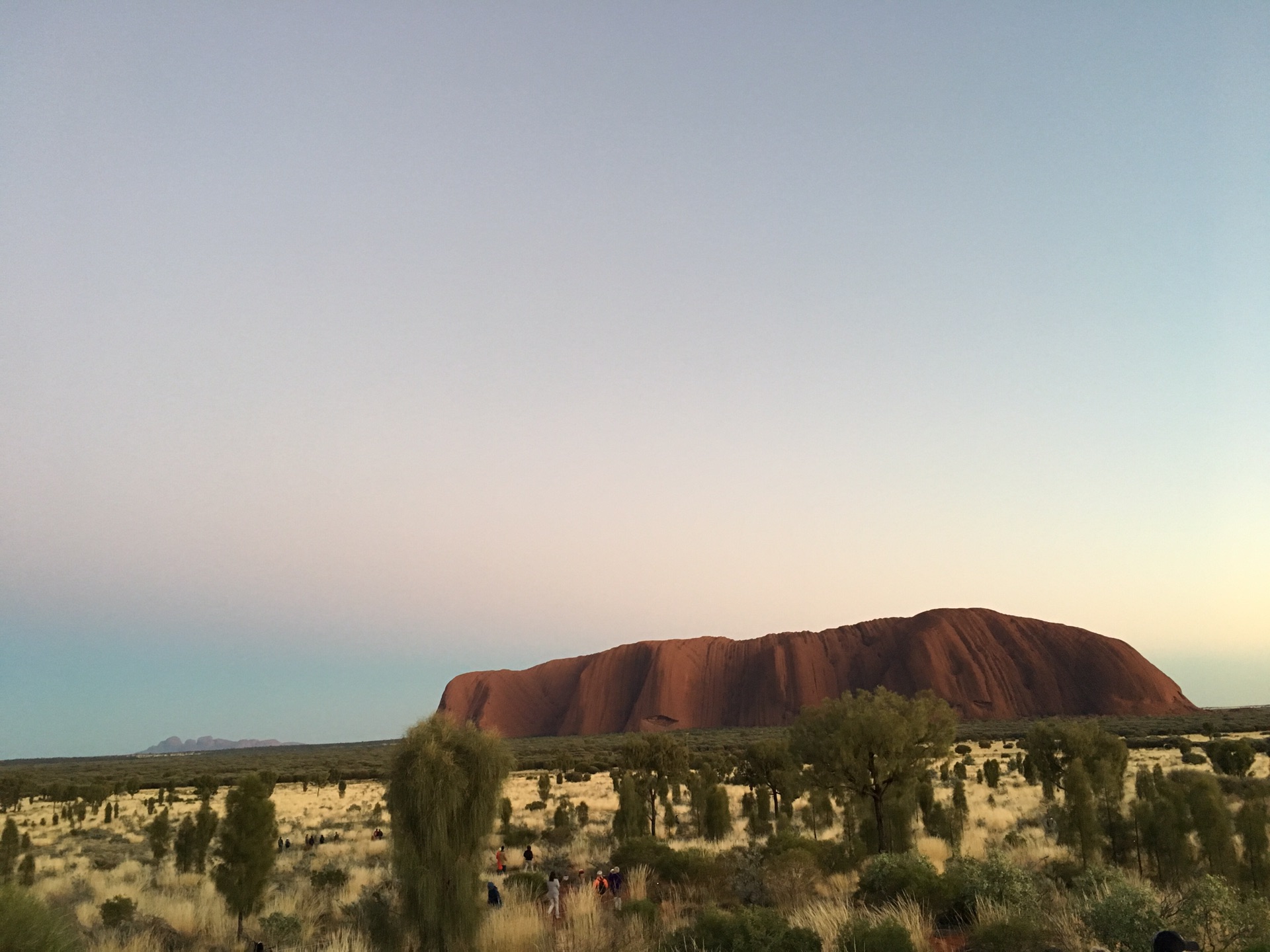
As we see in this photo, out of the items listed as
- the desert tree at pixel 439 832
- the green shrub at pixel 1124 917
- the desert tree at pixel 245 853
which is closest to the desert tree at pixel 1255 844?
the green shrub at pixel 1124 917

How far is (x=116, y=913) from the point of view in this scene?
Result: 1423 cm

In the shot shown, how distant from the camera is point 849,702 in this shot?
19266 millimetres

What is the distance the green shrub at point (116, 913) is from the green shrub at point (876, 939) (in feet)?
42.2

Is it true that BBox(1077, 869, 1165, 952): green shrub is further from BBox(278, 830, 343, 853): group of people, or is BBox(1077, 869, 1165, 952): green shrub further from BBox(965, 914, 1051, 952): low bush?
BBox(278, 830, 343, 853): group of people

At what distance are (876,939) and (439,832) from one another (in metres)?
5.61

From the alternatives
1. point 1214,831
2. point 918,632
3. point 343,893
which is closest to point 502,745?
point 343,893

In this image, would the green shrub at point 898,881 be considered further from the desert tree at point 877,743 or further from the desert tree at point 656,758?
the desert tree at point 656,758

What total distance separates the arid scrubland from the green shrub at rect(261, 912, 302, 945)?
1.3 inches

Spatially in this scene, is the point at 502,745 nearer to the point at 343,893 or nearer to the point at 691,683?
the point at 343,893

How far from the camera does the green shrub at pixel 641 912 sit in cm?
1258

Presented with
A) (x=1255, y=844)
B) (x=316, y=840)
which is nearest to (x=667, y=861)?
(x=1255, y=844)

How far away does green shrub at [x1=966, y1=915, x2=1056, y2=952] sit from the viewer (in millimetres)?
9352

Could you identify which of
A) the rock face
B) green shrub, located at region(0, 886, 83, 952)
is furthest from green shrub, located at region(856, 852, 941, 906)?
the rock face

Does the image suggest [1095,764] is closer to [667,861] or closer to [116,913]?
[667,861]
